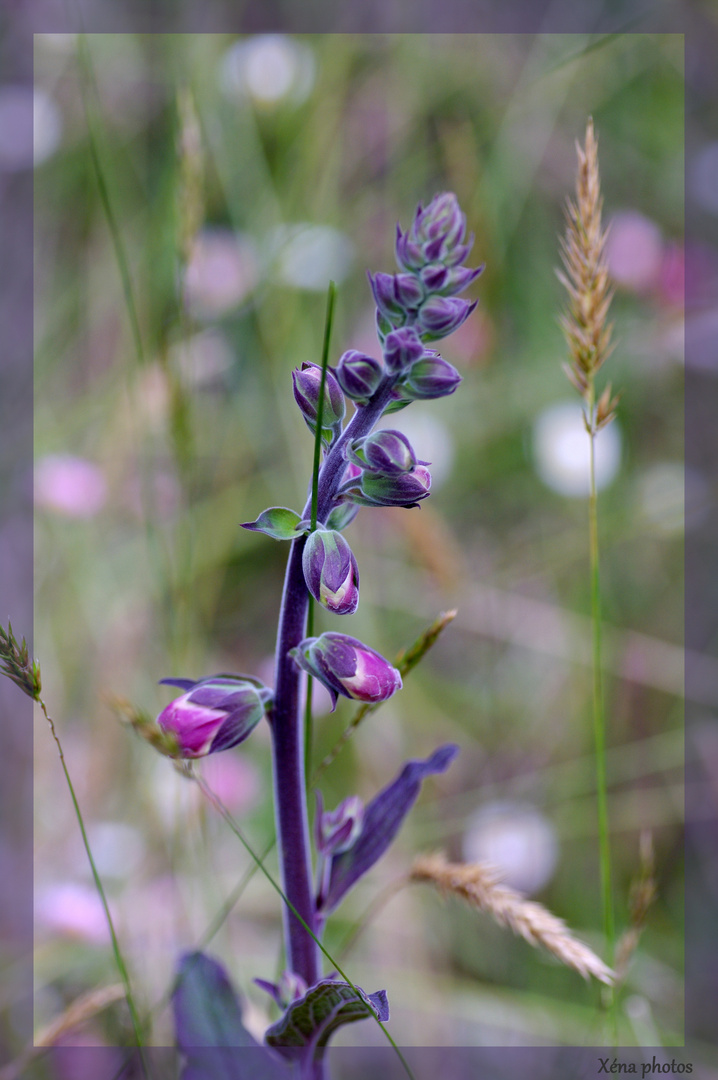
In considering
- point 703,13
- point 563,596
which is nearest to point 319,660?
point 563,596

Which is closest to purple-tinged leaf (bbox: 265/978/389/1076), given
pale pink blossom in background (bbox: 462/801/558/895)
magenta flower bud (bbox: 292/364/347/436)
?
magenta flower bud (bbox: 292/364/347/436)

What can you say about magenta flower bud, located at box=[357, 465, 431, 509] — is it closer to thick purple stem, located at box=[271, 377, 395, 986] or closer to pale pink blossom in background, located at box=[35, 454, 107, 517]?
thick purple stem, located at box=[271, 377, 395, 986]

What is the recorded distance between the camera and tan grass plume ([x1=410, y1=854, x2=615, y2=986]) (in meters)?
0.97

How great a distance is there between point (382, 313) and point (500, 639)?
172 centimetres

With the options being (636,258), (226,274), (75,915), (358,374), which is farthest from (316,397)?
(636,258)

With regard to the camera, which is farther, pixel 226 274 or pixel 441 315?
pixel 226 274

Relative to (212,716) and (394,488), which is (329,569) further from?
(212,716)

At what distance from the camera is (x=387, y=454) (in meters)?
0.82

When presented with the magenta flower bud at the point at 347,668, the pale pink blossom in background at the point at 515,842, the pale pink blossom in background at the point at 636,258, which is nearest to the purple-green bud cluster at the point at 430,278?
the magenta flower bud at the point at 347,668

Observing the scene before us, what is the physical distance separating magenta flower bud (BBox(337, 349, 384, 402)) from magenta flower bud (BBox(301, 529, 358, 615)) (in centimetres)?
16

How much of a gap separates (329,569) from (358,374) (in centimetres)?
22

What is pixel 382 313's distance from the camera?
882mm

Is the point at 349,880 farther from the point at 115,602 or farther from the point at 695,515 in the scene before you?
the point at 695,515

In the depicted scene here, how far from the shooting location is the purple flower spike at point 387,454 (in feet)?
2.69
